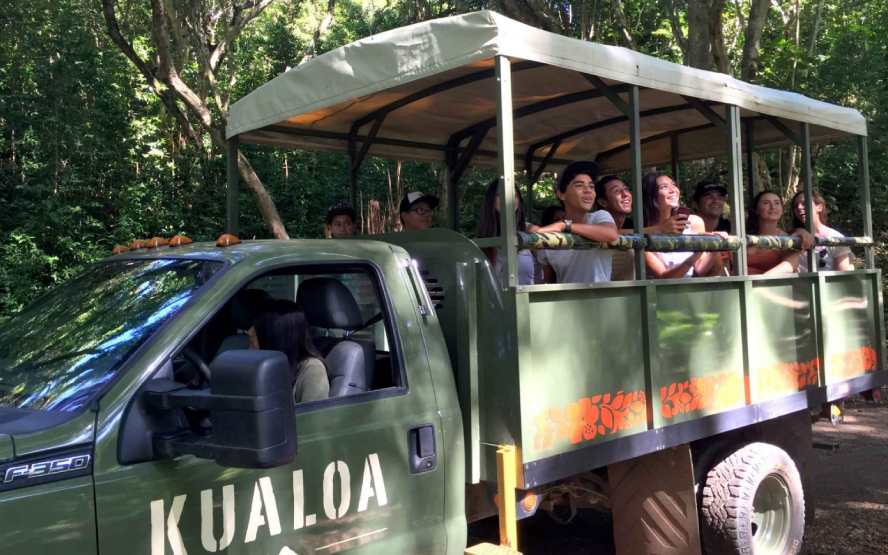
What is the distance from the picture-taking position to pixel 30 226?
11.0 meters

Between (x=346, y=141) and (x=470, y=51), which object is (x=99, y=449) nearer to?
(x=470, y=51)

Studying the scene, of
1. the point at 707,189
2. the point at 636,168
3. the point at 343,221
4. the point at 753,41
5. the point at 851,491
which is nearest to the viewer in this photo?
the point at 636,168

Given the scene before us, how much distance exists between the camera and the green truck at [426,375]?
2125 millimetres

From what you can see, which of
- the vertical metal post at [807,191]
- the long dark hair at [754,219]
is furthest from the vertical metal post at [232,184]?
the vertical metal post at [807,191]

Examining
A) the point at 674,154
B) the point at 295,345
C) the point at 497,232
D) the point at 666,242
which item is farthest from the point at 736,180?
the point at 295,345

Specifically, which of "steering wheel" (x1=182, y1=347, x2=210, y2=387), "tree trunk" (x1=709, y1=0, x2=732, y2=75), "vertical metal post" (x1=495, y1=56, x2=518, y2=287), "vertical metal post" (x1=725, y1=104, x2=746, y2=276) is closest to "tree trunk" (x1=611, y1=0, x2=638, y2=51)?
"tree trunk" (x1=709, y1=0, x2=732, y2=75)

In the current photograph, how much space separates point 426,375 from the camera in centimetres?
296

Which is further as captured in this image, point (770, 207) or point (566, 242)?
point (770, 207)

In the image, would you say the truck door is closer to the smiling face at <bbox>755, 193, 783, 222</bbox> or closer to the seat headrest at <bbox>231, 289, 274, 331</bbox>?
the seat headrest at <bbox>231, 289, 274, 331</bbox>

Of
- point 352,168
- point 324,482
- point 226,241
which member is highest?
point 352,168

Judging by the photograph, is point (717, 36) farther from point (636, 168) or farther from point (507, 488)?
point (507, 488)

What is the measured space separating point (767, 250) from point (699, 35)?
5488 millimetres

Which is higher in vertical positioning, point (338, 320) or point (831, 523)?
point (338, 320)

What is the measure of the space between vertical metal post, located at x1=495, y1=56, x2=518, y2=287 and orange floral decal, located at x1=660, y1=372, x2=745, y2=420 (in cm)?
115
